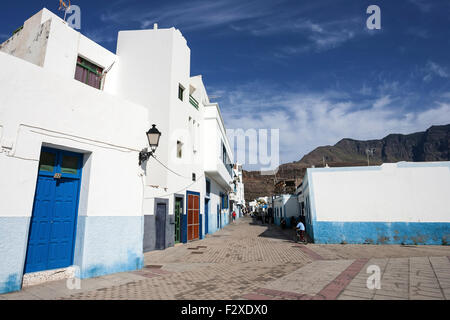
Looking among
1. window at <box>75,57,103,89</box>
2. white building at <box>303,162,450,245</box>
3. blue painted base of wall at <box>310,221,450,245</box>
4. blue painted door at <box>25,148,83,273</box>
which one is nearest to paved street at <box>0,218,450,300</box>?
blue painted door at <box>25,148,83,273</box>

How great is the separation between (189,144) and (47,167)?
9.38m

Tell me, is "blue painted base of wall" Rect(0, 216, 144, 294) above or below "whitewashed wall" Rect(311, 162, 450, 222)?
below

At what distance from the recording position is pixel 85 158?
21.5 ft

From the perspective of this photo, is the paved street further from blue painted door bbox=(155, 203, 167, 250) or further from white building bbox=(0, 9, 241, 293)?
blue painted door bbox=(155, 203, 167, 250)

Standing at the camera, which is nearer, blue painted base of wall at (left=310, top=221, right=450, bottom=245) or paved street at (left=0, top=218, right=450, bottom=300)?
paved street at (left=0, top=218, right=450, bottom=300)

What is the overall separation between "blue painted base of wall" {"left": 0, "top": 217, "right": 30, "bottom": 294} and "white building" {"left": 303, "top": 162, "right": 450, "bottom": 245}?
12.2 m

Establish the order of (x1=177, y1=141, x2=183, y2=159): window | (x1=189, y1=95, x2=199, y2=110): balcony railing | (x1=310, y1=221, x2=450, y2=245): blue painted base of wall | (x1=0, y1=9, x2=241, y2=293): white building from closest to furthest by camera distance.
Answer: (x1=0, y1=9, x2=241, y2=293): white building < (x1=310, y1=221, x2=450, y2=245): blue painted base of wall < (x1=177, y1=141, x2=183, y2=159): window < (x1=189, y1=95, x2=199, y2=110): balcony railing

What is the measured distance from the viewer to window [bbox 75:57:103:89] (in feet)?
37.2

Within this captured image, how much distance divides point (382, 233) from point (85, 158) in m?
13.9

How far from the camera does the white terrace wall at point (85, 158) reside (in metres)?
A: 4.83

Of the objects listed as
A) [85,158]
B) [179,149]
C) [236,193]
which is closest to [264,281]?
[85,158]

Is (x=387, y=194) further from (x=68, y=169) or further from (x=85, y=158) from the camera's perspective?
(x=68, y=169)

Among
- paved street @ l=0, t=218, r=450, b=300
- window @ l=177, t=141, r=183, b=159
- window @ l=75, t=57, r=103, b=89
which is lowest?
paved street @ l=0, t=218, r=450, b=300
